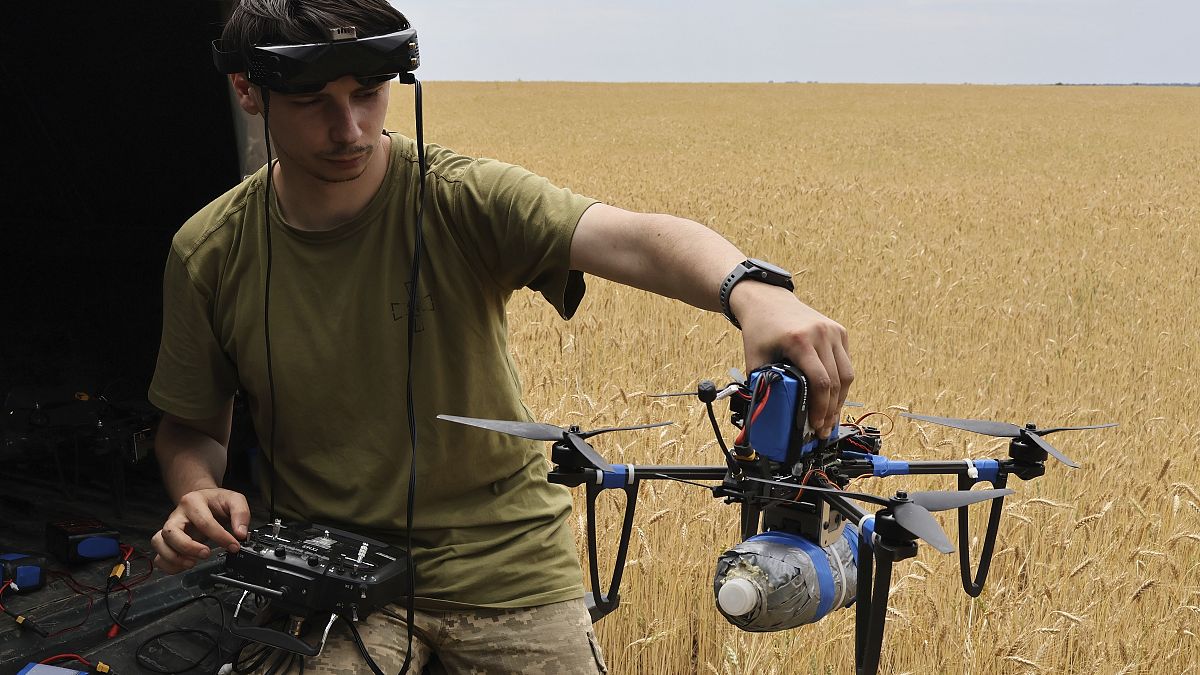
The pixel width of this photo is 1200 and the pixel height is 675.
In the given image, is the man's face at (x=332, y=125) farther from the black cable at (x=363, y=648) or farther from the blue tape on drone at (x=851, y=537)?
the blue tape on drone at (x=851, y=537)

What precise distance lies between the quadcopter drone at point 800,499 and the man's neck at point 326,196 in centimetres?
87

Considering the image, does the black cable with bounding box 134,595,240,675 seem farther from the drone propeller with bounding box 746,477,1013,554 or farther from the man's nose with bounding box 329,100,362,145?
the drone propeller with bounding box 746,477,1013,554

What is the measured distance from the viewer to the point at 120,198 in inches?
159

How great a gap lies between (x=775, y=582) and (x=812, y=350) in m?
0.31

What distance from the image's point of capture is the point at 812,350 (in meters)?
1.44

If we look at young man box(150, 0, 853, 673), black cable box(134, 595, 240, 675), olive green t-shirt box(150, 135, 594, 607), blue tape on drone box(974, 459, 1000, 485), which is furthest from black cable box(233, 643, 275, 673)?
blue tape on drone box(974, 459, 1000, 485)

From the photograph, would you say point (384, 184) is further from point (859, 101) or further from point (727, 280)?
point (859, 101)

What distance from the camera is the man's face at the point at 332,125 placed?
2023mm

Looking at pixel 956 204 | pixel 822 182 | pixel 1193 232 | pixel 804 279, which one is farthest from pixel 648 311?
pixel 822 182

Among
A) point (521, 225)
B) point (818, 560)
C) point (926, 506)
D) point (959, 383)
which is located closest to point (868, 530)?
point (926, 506)

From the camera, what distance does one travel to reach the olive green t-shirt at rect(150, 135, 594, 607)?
2227 millimetres

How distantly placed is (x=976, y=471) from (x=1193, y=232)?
10.5 m

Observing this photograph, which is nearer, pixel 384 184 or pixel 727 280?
pixel 727 280

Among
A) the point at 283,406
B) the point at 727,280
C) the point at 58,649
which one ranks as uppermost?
the point at 727,280
